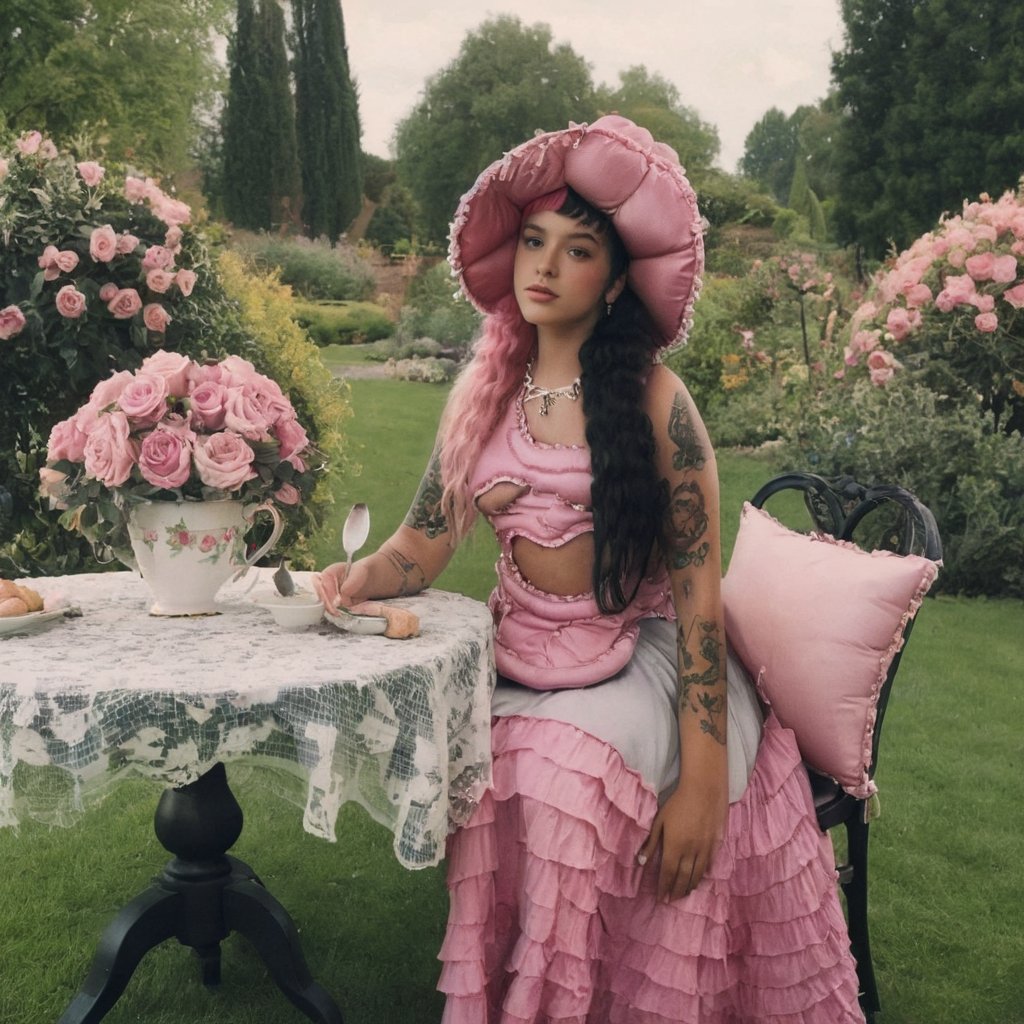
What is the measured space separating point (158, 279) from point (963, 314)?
15.9 feet

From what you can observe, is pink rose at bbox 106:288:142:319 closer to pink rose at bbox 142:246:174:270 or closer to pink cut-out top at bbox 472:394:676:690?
pink rose at bbox 142:246:174:270

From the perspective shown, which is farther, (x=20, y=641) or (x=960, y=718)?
(x=960, y=718)

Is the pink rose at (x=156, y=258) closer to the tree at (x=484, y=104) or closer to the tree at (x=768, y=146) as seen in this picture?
the tree at (x=484, y=104)

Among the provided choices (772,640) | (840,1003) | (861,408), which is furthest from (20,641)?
(861,408)

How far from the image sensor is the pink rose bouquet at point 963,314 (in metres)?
A: 6.73

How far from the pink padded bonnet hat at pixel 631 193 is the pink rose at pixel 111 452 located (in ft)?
2.65

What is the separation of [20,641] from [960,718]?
3955mm

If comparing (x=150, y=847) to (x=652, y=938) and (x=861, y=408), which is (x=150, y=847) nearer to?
(x=652, y=938)

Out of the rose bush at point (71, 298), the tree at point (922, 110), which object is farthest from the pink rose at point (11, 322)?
the tree at point (922, 110)

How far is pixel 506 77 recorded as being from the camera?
40.3m

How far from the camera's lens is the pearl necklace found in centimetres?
232

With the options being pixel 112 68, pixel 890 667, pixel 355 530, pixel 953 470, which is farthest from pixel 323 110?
pixel 890 667

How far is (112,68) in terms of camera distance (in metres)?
20.2

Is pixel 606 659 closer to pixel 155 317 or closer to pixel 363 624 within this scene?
pixel 363 624
